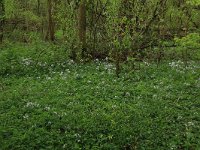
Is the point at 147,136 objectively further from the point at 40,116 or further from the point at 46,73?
the point at 46,73

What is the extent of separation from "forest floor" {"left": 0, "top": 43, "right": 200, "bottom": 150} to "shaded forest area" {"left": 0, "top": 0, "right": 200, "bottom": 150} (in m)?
0.03

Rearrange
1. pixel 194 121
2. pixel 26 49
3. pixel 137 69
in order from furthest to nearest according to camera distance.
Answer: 1. pixel 26 49
2. pixel 137 69
3. pixel 194 121

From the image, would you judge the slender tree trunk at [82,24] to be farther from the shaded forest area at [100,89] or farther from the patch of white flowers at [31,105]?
the patch of white flowers at [31,105]

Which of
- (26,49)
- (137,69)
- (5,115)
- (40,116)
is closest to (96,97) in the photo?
(40,116)

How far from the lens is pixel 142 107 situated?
14.3m

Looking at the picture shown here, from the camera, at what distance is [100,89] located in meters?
16.1

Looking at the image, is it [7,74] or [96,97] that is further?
[7,74]

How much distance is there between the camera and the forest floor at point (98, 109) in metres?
12.0

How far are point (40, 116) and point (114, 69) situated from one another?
7.98 metres

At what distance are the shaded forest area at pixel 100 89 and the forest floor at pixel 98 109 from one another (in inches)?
Result: 1.4

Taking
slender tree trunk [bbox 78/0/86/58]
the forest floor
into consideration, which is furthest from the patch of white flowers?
slender tree trunk [bbox 78/0/86/58]

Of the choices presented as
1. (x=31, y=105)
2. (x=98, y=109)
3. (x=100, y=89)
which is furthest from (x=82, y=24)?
(x=98, y=109)

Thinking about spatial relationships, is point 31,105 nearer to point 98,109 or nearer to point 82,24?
point 98,109

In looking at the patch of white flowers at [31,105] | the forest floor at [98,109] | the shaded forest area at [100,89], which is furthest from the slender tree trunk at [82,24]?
the patch of white flowers at [31,105]
